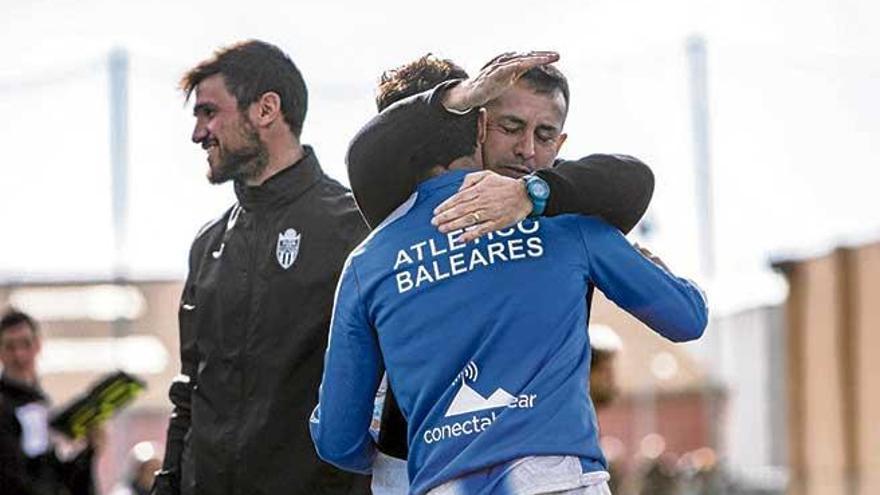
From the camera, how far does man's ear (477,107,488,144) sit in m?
4.96

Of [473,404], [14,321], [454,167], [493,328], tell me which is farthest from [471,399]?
[14,321]

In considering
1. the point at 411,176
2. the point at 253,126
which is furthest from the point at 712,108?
the point at 411,176

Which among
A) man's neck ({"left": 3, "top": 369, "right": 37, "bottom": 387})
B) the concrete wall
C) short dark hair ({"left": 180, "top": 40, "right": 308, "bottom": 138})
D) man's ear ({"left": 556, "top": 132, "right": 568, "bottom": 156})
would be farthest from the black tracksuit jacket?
the concrete wall

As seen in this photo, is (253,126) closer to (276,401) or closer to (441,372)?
A: (276,401)

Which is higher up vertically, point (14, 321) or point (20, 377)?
point (14, 321)

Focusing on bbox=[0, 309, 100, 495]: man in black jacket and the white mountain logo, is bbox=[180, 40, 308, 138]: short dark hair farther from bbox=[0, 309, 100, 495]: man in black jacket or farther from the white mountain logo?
bbox=[0, 309, 100, 495]: man in black jacket

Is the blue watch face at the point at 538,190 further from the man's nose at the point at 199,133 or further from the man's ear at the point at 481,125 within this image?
the man's nose at the point at 199,133

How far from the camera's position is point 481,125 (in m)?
4.98

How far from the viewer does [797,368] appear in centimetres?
1825

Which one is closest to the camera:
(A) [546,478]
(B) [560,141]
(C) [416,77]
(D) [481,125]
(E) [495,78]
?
(A) [546,478]

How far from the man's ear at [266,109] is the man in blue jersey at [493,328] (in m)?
1.45

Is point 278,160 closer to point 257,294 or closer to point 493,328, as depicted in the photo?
point 257,294

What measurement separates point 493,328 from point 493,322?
0.01 m

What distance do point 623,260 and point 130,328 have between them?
1162 centimetres
